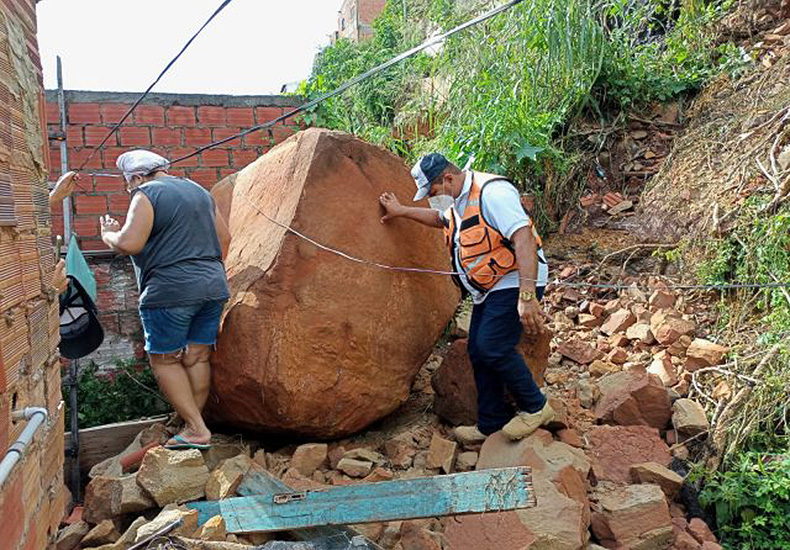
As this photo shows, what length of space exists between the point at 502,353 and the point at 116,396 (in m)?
3.13

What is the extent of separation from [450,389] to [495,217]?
1.12m

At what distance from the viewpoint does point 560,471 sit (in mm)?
3242

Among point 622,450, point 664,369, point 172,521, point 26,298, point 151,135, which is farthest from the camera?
point 151,135

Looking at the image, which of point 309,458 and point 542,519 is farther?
point 309,458

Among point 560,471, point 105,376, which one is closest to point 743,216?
point 560,471

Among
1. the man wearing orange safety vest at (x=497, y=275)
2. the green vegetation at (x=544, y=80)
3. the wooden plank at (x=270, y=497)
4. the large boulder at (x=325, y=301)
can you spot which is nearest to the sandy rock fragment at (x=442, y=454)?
the man wearing orange safety vest at (x=497, y=275)

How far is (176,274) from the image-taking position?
3463mm

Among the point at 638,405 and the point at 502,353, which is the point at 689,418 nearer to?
the point at 638,405

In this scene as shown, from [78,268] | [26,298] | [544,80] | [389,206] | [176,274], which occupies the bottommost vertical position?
[78,268]

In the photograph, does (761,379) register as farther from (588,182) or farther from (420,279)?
(588,182)

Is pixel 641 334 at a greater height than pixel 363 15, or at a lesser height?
lesser

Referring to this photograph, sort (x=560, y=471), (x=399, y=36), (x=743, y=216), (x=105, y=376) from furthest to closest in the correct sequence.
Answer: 1. (x=399, y=36)
2. (x=105, y=376)
3. (x=743, y=216)
4. (x=560, y=471)

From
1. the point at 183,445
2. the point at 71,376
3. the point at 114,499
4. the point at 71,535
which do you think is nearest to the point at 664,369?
the point at 183,445

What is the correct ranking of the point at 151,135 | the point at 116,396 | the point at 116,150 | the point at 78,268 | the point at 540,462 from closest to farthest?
1. the point at 540,462
2. the point at 78,268
3. the point at 116,396
4. the point at 116,150
5. the point at 151,135
